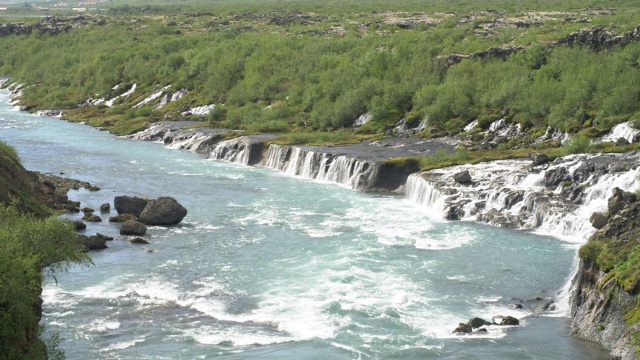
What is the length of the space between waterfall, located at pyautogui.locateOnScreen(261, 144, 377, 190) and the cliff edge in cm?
3188

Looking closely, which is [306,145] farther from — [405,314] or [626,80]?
[405,314]

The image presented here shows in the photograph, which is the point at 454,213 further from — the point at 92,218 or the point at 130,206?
the point at 92,218

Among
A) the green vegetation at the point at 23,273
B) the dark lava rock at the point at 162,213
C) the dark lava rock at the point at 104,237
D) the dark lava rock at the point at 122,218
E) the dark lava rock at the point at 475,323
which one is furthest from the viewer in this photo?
the dark lava rock at the point at 122,218

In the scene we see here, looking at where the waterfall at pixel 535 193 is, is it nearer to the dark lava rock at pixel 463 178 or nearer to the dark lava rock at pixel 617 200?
the dark lava rock at pixel 463 178

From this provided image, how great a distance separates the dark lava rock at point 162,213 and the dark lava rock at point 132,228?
2551 millimetres

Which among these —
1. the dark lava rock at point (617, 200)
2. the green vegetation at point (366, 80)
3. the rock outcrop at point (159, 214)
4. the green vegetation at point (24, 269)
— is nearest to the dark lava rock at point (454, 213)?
the green vegetation at point (366, 80)

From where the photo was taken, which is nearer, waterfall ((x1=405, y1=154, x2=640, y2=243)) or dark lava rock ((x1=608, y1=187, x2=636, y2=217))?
dark lava rock ((x1=608, y1=187, x2=636, y2=217))

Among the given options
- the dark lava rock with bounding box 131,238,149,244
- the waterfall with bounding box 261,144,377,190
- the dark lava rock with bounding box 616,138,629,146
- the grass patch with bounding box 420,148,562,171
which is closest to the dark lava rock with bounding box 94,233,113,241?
the dark lava rock with bounding box 131,238,149,244

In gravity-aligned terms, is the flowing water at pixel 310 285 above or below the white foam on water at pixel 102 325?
above

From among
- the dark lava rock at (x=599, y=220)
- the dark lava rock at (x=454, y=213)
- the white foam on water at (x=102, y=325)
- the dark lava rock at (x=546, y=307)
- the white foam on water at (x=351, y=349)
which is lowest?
the white foam on water at (x=102, y=325)

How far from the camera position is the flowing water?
37.4 metres

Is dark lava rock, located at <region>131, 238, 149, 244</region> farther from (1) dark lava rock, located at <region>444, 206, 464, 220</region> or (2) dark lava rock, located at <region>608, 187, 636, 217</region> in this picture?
(2) dark lava rock, located at <region>608, 187, 636, 217</region>

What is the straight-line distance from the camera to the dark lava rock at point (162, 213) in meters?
59.2

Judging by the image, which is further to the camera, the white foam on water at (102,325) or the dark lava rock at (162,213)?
the dark lava rock at (162,213)
